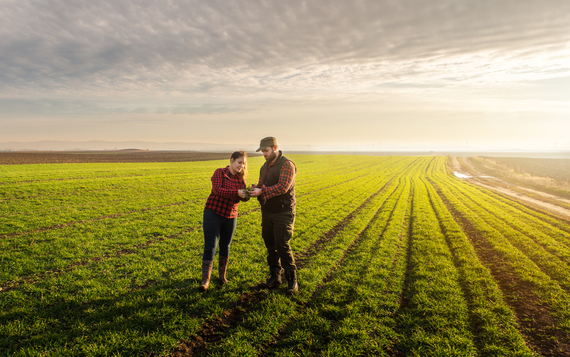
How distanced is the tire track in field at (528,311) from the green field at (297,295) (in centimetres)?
3

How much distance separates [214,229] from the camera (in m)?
5.30

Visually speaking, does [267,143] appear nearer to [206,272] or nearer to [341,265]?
[206,272]

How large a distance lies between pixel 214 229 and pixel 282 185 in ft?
5.87

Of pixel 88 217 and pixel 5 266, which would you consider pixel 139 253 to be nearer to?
pixel 5 266

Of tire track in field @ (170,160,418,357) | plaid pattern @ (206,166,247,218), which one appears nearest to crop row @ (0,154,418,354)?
tire track in field @ (170,160,418,357)

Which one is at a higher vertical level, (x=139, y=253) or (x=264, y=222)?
(x=264, y=222)

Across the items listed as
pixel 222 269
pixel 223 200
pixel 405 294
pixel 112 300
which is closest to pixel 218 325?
pixel 222 269

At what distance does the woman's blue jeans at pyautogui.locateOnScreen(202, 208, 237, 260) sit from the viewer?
17.3 ft

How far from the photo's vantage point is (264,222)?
559 centimetres

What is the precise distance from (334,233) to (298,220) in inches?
89.8

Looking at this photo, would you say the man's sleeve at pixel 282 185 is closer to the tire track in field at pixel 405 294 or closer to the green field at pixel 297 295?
the green field at pixel 297 295

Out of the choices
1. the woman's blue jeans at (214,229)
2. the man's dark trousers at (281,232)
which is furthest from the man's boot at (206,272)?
the man's dark trousers at (281,232)

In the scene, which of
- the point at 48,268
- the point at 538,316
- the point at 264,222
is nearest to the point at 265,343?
the point at 264,222

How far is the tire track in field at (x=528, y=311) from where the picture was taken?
4.34 m
